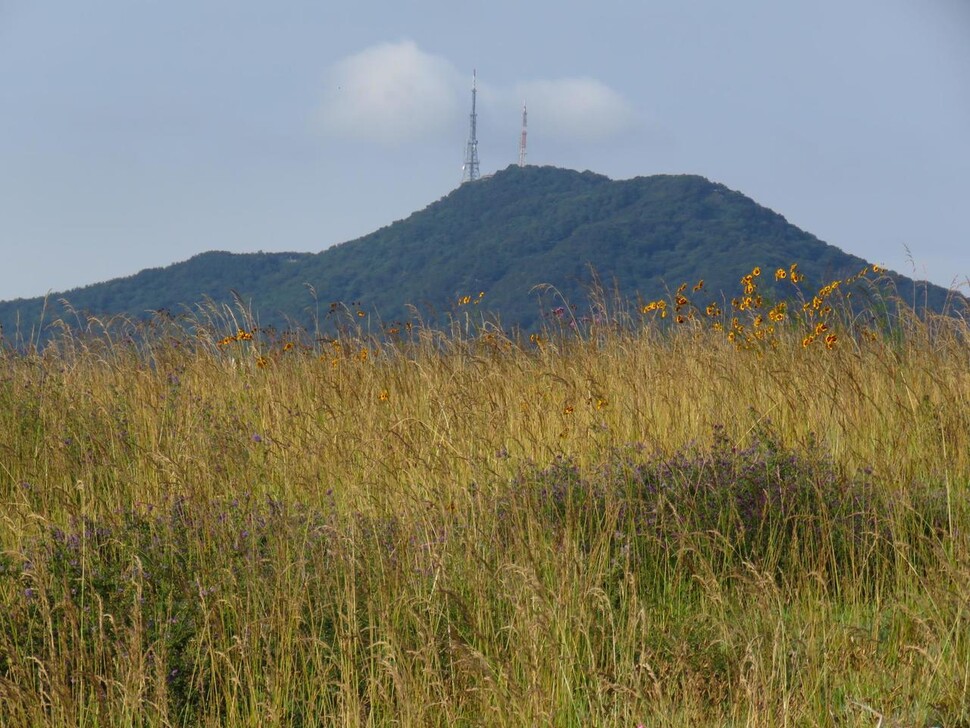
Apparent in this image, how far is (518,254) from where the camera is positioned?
104 metres

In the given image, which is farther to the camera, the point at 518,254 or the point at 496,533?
the point at 518,254

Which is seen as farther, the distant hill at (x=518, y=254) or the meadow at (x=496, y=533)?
the distant hill at (x=518, y=254)

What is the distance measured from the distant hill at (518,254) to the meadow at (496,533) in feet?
212

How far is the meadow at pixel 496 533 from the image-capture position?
266 centimetres

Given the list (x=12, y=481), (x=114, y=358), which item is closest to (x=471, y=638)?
(x=12, y=481)

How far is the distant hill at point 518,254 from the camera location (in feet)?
277

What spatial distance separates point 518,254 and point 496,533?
331ft

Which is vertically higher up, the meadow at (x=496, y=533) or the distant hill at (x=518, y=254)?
the distant hill at (x=518, y=254)

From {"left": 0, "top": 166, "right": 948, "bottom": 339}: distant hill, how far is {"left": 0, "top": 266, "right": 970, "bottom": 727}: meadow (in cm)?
6457

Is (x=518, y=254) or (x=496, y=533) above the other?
(x=518, y=254)

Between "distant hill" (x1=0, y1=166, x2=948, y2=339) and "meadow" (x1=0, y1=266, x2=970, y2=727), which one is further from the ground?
"distant hill" (x1=0, y1=166, x2=948, y2=339)

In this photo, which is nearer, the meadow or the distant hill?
the meadow

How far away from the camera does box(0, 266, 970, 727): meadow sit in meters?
2.66

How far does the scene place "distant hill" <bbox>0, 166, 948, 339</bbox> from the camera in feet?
277
